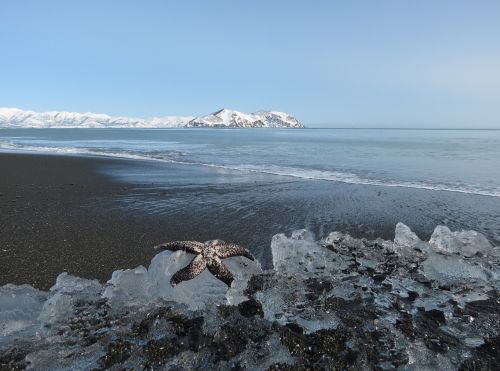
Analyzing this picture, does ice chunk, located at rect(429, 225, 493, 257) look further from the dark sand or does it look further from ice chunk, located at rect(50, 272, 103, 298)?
ice chunk, located at rect(50, 272, 103, 298)

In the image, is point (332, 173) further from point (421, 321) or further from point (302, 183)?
point (421, 321)

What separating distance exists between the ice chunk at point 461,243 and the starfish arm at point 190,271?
15.7ft

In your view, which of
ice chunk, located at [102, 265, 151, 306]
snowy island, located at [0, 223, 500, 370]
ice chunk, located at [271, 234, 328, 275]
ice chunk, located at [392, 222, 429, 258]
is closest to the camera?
snowy island, located at [0, 223, 500, 370]

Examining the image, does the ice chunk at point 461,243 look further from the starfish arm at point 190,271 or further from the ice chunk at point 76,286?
the ice chunk at point 76,286

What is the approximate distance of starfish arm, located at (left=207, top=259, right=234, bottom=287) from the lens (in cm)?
510

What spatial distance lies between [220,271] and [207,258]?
1.11 ft

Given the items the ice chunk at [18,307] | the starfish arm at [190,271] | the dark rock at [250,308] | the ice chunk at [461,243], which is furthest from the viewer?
the ice chunk at [461,243]

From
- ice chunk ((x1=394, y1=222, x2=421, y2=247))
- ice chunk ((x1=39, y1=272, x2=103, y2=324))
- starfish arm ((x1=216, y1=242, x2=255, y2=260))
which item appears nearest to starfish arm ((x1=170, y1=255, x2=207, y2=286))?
starfish arm ((x1=216, y1=242, x2=255, y2=260))

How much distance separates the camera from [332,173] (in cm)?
1916

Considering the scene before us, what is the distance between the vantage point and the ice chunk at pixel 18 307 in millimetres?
4047

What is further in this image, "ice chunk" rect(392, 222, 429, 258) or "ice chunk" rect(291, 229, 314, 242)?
"ice chunk" rect(291, 229, 314, 242)

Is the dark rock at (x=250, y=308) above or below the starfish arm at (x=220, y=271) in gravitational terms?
below

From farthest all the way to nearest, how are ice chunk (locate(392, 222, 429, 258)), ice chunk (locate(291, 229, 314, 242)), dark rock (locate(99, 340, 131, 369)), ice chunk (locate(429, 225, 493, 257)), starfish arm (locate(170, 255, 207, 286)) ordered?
ice chunk (locate(291, 229, 314, 242))
ice chunk (locate(429, 225, 493, 257))
ice chunk (locate(392, 222, 429, 258))
starfish arm (locate(170, 255, 207, 286))
dark rock (locate(99, 340, 131, 369))

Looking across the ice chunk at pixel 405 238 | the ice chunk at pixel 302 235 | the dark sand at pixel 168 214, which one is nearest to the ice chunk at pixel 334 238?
the ice chunk at pixel 302 235
